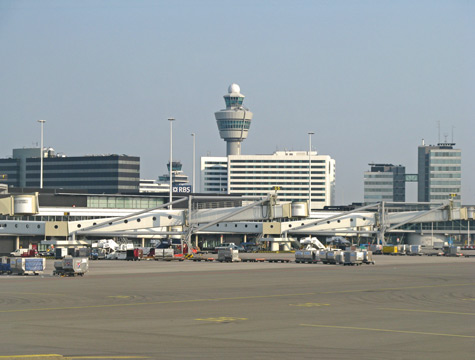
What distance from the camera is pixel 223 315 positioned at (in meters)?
42.0

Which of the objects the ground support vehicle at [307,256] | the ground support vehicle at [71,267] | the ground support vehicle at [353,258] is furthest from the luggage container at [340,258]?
the ground support vehicle at [71,267]

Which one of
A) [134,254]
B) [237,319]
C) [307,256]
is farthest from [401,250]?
[237,319]

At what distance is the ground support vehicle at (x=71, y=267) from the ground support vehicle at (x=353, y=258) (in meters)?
39.0

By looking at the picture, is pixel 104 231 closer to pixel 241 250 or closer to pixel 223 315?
pixel 241 250

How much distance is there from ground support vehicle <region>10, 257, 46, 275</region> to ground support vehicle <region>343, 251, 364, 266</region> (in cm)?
4070

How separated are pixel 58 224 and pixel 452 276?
92.3 metres

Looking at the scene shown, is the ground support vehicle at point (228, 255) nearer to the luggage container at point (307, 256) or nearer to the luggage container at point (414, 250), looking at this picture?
the luggage container at point (307, 256)

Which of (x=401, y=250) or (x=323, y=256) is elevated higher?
(x=323, y=256)

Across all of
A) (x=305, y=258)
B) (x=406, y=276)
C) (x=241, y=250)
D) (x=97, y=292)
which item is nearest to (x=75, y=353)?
(x=97, y=292)

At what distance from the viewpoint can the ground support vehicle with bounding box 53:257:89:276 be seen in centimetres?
7900

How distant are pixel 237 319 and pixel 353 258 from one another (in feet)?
226

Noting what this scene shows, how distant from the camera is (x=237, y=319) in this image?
4003 cm

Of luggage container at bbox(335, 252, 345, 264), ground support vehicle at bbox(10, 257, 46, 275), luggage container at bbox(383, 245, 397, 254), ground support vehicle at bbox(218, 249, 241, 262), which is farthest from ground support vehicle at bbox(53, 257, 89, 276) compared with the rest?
luggage container at bbox(383, 245, 397, 254)

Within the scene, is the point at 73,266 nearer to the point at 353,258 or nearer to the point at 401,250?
the point at 353,258
